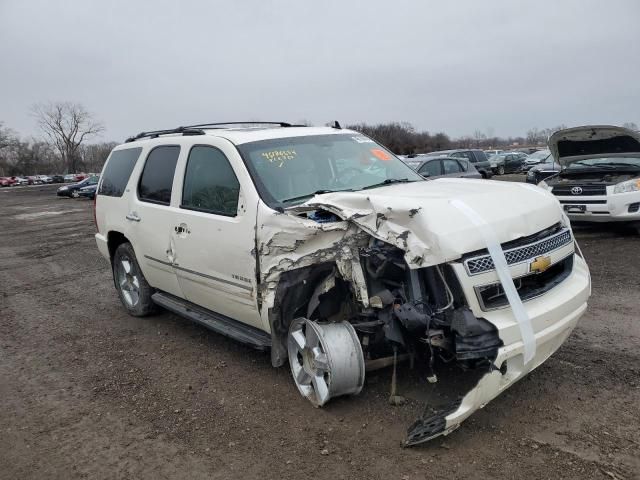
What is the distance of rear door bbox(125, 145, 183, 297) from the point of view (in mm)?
4711

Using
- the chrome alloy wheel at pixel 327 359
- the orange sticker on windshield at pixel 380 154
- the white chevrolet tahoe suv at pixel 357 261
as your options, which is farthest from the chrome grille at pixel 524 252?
the orange sticker on windshield at pixel 380 154

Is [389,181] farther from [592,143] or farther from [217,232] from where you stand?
[592,143]

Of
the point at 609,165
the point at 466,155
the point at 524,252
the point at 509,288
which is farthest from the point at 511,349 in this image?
Result: the point at 466,155

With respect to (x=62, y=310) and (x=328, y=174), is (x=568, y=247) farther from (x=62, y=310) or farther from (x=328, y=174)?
(x=62, y=310)

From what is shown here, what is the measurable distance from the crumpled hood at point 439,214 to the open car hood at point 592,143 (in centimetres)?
521

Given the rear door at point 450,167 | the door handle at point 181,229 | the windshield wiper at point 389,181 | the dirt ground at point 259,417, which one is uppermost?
the windshield wiper at point 389,181

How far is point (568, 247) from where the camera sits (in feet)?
11.4

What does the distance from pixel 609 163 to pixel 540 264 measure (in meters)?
7.00

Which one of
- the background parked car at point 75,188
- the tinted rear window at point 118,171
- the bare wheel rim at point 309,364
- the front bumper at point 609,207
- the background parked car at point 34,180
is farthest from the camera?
the background parked car at point 34,180

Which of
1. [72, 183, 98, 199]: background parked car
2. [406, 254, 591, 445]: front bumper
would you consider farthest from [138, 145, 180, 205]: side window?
[72, 183, 98, 199]: background parked car

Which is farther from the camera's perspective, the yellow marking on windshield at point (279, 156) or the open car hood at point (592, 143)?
the open car hood at point (592, 143)

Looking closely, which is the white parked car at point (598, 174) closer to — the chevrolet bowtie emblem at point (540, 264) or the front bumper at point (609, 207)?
the front bumper at point (609, 207)

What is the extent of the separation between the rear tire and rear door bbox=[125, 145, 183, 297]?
10.9 inches

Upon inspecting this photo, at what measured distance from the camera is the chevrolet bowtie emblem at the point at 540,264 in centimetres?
311
